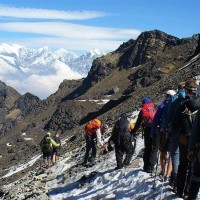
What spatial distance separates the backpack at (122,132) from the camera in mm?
16219

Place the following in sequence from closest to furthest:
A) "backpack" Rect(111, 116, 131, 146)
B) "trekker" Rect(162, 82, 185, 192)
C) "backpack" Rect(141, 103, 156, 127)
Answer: "trekker" Rect(162, 82, 185, 192)
"backpack" Rect(141, 103, 156, 127)
"backpack" Rect(111, 116, 131, 146)

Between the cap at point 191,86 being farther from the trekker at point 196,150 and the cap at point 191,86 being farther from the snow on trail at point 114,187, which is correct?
the snow on trail at point 114,187

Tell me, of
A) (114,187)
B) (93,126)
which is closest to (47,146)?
(93,126)

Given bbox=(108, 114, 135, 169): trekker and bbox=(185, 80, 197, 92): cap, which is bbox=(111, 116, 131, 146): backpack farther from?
bbox=(185, 80, 197, 92): cap

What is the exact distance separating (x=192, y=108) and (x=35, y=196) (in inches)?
333

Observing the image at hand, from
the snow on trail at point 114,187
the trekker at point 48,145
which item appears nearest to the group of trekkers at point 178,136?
the snow on trail at point 114,187

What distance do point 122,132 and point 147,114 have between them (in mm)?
1599

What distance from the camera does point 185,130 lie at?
11.3 metres

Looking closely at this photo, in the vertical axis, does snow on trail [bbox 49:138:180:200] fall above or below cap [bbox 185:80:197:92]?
below

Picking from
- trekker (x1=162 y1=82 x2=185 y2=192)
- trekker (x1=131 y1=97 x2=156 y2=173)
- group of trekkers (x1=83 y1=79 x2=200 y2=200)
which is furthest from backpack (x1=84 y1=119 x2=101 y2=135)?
trekker (x1=162 y1=82 x2=185 y2=192)

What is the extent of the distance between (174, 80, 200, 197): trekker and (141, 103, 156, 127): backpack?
3260 millimetres

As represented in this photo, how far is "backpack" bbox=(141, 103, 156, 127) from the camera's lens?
14.8m

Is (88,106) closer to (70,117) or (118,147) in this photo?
(70,117)

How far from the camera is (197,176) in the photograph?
9164 millimetres
